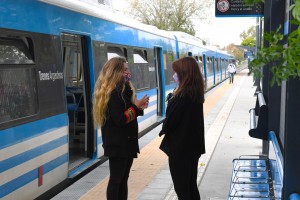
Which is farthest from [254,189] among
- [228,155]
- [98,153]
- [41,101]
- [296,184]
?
[228,155]

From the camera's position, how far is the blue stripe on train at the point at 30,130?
4.40 metres

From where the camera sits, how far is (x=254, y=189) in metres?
3.62

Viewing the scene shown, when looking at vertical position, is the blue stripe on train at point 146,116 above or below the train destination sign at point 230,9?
below

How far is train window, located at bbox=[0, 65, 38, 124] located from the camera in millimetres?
4500

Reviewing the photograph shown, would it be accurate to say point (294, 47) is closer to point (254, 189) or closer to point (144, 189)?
point (254, 189)

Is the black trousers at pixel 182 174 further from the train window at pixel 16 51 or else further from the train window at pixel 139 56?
the train window at pixel 139 56

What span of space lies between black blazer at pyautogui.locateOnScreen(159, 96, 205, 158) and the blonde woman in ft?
1.20

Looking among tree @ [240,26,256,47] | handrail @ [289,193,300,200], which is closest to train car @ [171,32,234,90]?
tree @ [240,26,256,47]

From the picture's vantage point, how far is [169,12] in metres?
51.4

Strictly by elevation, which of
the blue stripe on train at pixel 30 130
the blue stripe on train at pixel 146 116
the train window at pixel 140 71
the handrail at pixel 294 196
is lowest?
the blue stripe on train at pixel 146 116

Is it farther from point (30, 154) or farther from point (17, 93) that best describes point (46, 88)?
point (30, 154)

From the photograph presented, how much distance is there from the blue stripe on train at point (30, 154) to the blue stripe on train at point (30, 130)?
6.3 inches

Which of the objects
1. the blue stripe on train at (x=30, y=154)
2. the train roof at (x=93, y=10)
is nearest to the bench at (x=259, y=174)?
the blue stripe on train at (x=30, y=154)

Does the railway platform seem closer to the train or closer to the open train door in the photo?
the train
